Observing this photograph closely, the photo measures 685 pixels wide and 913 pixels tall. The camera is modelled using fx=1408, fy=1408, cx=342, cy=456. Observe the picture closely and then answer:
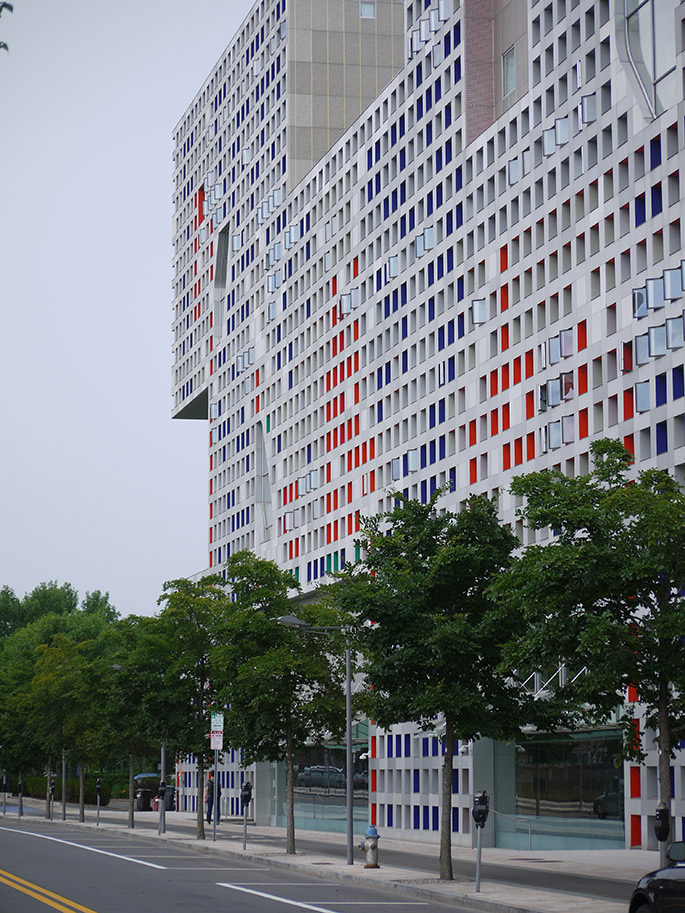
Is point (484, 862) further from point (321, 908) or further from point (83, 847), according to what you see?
point (321, 908)

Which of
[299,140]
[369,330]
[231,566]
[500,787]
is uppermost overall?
[299,140]

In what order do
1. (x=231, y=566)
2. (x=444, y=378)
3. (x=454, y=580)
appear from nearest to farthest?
(x=454, y=580), (x=231, y=566), (x=444, y=378)

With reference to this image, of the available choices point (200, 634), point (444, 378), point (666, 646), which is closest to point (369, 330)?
point (444, 378)

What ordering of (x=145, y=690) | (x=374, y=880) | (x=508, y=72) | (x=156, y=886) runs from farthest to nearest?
(x=508, y=72) → (x=145, y=690) → (x=374, y=880) → (x=156, y=886)

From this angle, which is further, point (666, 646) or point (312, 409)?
point (312, 409)

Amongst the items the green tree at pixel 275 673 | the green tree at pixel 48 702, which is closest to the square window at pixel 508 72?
the green tree at pixel 275 673

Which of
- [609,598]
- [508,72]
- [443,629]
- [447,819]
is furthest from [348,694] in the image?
[508,72]

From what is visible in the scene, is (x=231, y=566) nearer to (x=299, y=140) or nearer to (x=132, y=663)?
(x=132, y=663)

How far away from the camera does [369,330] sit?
69312 millimetres

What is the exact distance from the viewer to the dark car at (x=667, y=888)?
1455cm

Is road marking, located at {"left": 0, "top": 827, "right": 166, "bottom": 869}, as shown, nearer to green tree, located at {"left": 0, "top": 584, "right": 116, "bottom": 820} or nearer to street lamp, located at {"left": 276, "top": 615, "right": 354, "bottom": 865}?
street lamp, located at {"left": 276, "top": 615, "right": 354, "bottom": 865}

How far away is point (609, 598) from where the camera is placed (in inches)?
1012

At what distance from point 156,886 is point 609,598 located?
10.7 metres

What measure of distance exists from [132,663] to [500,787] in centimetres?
1500
